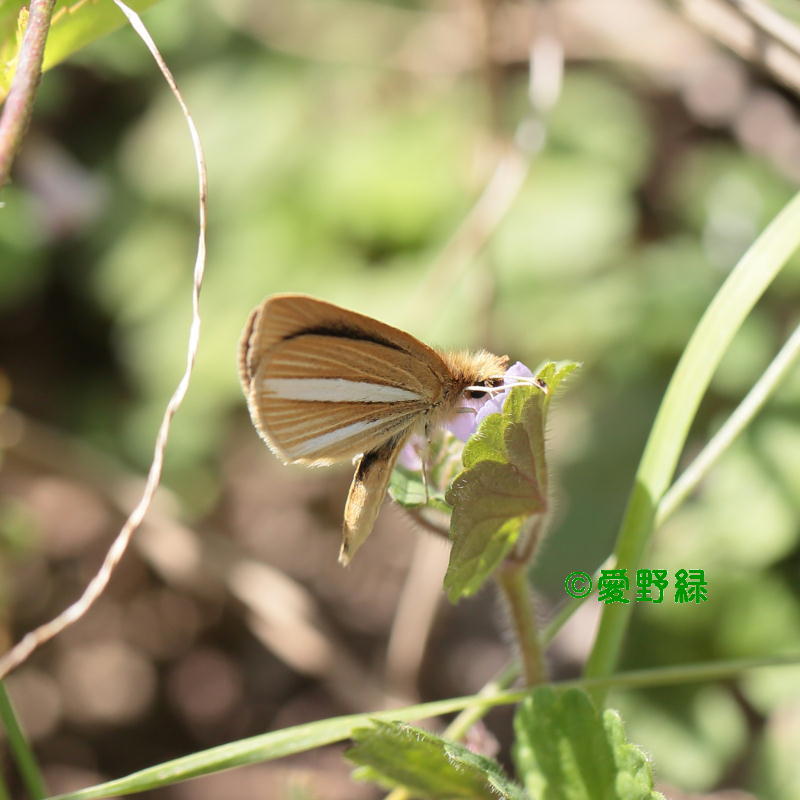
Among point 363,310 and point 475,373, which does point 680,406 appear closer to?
point 475,373

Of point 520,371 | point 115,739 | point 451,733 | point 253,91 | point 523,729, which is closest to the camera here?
point 523,729

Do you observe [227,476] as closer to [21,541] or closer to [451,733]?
[21,541]

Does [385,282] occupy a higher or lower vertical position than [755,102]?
lower

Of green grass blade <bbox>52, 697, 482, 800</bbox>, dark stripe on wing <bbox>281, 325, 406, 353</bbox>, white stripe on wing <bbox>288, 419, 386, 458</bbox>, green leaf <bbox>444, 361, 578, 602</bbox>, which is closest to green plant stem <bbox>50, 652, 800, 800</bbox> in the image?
green grass blade <bbox>52, 697, 482, 800</bbox>

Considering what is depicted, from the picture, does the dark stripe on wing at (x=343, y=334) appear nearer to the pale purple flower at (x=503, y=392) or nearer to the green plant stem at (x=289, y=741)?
the pale purple flower at (x=503, y=392)

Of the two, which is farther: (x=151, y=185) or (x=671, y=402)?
(x=151, y=185)

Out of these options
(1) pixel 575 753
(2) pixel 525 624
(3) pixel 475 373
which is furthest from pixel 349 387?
(1) pixel 575 753

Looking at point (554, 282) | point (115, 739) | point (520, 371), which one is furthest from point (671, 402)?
point (115, 739)

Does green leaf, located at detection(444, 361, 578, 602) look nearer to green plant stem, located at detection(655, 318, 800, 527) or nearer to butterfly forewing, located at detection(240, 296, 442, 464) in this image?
butterfly forewing, located at detection(240, 296, 442, 464)
